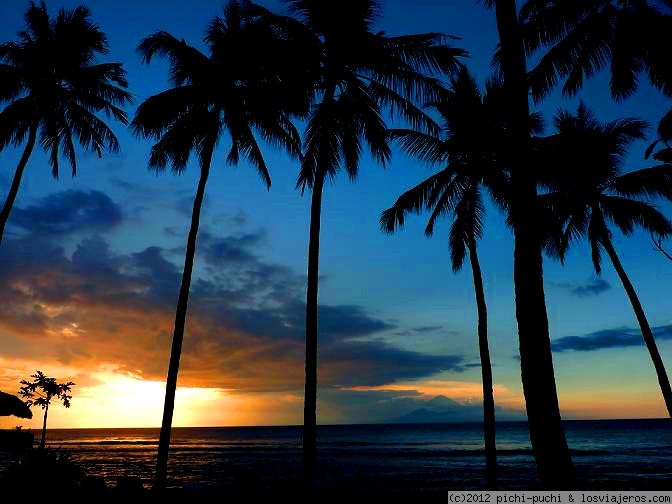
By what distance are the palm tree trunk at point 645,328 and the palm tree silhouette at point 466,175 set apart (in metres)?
6.22

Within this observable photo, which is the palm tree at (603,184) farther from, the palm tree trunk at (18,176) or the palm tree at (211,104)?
the palm tree trunk at (18,176)

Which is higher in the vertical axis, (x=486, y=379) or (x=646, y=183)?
(x=646, y=183)

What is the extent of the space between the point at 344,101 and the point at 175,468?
4213cm

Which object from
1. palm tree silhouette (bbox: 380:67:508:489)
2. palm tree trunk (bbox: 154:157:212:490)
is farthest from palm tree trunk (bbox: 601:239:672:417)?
palm tree trunk (bbox: 154:157:212:490)

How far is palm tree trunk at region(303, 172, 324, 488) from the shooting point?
506 inches

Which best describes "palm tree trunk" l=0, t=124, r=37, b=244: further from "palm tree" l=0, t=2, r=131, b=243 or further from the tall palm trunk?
the tall palm trunk

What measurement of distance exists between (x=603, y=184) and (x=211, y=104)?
1653 cm

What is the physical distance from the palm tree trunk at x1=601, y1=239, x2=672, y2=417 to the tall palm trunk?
1458 cm

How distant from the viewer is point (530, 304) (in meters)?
→ 8.29

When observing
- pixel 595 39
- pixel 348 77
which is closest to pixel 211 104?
pixel 348 77

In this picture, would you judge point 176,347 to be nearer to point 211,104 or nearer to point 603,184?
point 211,104

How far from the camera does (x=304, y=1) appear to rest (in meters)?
15.7

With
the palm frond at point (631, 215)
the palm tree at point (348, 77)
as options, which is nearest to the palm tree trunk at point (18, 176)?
the palm tree at point (348, 77)

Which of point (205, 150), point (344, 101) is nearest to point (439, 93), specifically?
point (344, 101)
